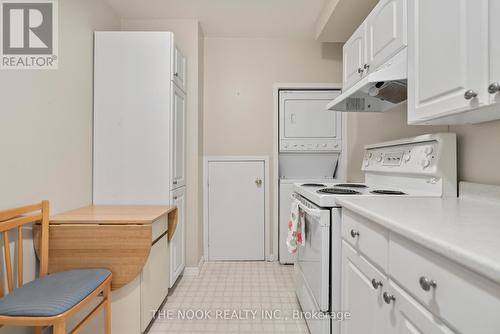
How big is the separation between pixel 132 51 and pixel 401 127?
2.20 metres

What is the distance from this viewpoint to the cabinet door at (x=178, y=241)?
7.55 feet


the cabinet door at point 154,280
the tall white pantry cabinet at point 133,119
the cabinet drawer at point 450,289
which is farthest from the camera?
the tall white pantry cabinet at point 133,119

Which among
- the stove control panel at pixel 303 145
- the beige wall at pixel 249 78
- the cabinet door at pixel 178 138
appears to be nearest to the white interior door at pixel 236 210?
the beige wall at pixel 249 78

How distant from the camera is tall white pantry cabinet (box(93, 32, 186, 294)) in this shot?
2188 millimetres

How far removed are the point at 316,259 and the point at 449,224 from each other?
84 cm

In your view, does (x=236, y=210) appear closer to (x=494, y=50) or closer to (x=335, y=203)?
(x=335, y=203)

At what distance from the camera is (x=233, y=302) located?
2.20 m

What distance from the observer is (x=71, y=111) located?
1.92m

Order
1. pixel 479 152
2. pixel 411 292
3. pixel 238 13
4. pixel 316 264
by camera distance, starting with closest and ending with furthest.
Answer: pixel 411 292, pixel 479 152, pixel 316 264, pixel 238 13

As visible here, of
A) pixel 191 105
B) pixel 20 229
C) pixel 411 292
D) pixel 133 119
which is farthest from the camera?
pixel 191 105

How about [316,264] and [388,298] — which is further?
[316,264]

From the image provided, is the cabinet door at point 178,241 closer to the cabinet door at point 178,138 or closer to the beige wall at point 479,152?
the cabinet door at point 178,138

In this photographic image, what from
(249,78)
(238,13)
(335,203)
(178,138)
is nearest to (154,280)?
(178,138)

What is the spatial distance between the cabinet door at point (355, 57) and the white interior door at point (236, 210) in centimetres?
139
